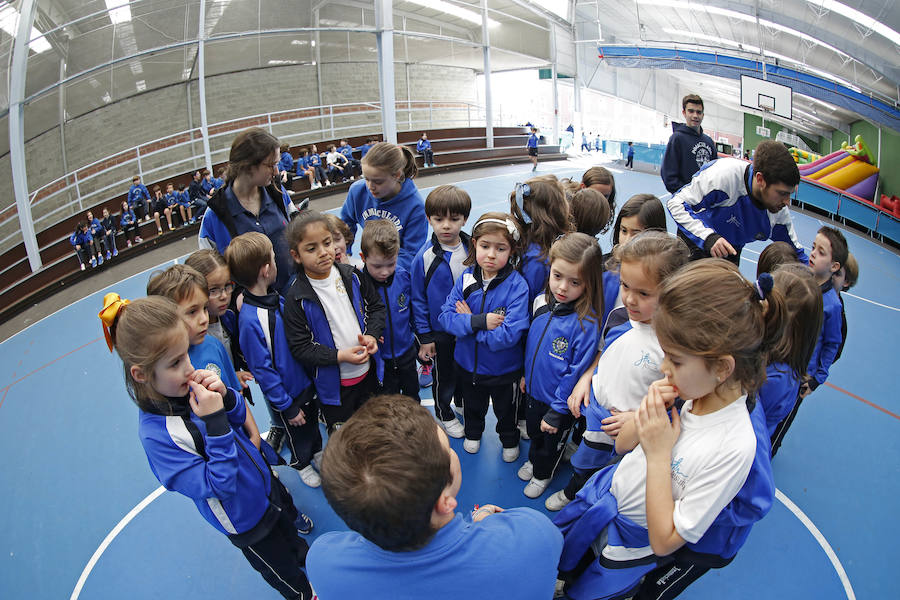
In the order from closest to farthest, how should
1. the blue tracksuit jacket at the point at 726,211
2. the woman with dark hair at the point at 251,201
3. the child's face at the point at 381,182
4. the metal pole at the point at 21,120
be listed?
1. the woman with dark hair at the point at 251,201
2. the blue tracksuit jacket at the point at 726,211
3. the child's face at the point at 381,182
4. the metal pole at the point at 21,120

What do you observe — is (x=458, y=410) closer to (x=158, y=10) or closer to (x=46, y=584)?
(x=46, y=584)

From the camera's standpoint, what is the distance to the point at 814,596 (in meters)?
2.20

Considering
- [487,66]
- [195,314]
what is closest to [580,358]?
[195,314]

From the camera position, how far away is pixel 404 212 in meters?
3.35

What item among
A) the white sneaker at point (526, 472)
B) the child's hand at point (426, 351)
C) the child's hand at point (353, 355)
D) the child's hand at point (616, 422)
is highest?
the child's hand at point (353, 355)

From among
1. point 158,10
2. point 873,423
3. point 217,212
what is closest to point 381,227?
point 217,212

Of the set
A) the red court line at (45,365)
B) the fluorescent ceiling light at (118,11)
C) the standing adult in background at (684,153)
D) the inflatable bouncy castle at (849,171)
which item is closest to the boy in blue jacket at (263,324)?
the standing adult in background at (684,153)

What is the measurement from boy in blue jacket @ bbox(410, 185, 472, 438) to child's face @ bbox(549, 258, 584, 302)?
2.37 feet

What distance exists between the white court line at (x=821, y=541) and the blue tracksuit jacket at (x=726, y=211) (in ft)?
4.55

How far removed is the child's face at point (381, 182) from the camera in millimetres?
3074

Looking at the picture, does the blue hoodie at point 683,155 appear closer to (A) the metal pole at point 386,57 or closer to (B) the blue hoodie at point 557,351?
(B) the blue hoodie at point 557,351

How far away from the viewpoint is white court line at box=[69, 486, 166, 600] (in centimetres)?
243

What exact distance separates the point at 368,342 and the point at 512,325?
0.76 meters

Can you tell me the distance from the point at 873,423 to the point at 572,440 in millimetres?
2124
